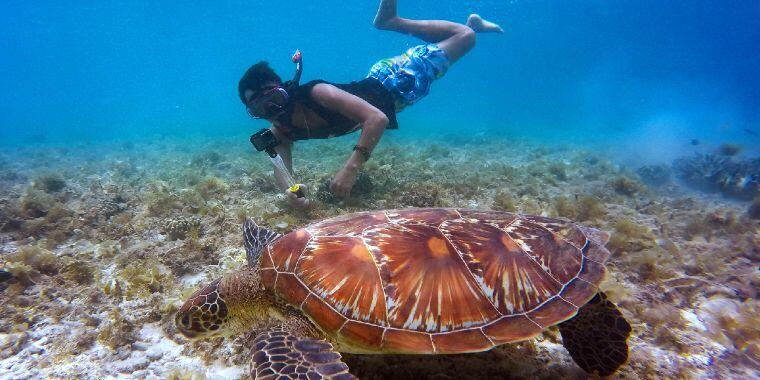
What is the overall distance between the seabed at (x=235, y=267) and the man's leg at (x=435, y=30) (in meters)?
2.81

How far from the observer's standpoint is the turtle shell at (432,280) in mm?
1720

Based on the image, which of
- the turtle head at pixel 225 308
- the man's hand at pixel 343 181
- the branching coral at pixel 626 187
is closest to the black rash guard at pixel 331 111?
the man's hand at pixel 343 181

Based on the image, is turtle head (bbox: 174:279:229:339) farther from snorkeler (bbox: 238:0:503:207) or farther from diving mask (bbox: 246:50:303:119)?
diving mask (bbox: 246:50:303:119)

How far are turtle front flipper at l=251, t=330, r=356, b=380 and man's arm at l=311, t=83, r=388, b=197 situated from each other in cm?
265

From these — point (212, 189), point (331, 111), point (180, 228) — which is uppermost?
point (331, 111)

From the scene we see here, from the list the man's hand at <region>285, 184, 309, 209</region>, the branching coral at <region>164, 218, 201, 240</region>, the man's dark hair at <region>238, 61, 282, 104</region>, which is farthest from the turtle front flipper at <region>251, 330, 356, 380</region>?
the man's dark hair at <region>238, 61, 282, 104</region>

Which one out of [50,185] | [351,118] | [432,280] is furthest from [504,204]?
[50,185]

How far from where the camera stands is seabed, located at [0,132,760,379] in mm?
2102

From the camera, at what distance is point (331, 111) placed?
15.1ft

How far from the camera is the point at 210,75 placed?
11781 centimetres

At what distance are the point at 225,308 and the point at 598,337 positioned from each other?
2.50 meters

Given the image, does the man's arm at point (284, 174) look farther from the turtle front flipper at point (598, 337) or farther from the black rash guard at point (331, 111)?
the turtle front flipper at point (598, 337)

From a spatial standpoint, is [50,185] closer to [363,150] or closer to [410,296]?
[363,150]

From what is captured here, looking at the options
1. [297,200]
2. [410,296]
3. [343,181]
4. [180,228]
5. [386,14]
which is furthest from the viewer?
[386,14]
